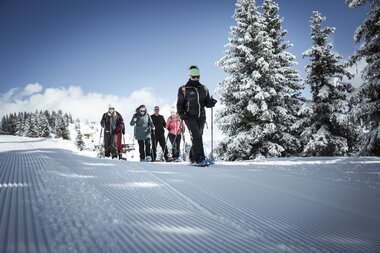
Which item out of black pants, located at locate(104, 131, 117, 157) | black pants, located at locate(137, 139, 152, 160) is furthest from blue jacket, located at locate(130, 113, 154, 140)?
black pants, located at locate(104, 131, 117, 157)

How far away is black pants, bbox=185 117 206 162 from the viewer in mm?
5934

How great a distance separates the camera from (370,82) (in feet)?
33.4

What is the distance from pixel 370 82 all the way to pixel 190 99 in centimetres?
820

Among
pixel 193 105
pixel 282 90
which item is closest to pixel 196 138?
pixel 193 105

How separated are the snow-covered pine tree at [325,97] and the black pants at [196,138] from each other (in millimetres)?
11184

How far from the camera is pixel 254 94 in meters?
16.0

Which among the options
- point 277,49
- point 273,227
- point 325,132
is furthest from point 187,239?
point 277,49

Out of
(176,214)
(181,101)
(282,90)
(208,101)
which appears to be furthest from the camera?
(282,90)

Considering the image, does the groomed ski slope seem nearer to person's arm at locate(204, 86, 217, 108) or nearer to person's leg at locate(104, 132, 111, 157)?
person's arm at locate(204, 86, 217, 108)

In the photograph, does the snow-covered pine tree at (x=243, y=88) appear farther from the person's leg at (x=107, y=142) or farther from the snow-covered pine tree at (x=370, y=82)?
the person's leg at (x=107, y=142)

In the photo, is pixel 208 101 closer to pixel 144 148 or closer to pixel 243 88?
pixel 144 148

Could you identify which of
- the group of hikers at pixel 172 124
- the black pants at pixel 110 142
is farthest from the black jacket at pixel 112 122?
the black pants at pixel 110 142

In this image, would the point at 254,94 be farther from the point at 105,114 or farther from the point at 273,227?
→ the point at 273,227

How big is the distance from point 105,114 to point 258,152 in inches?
349
